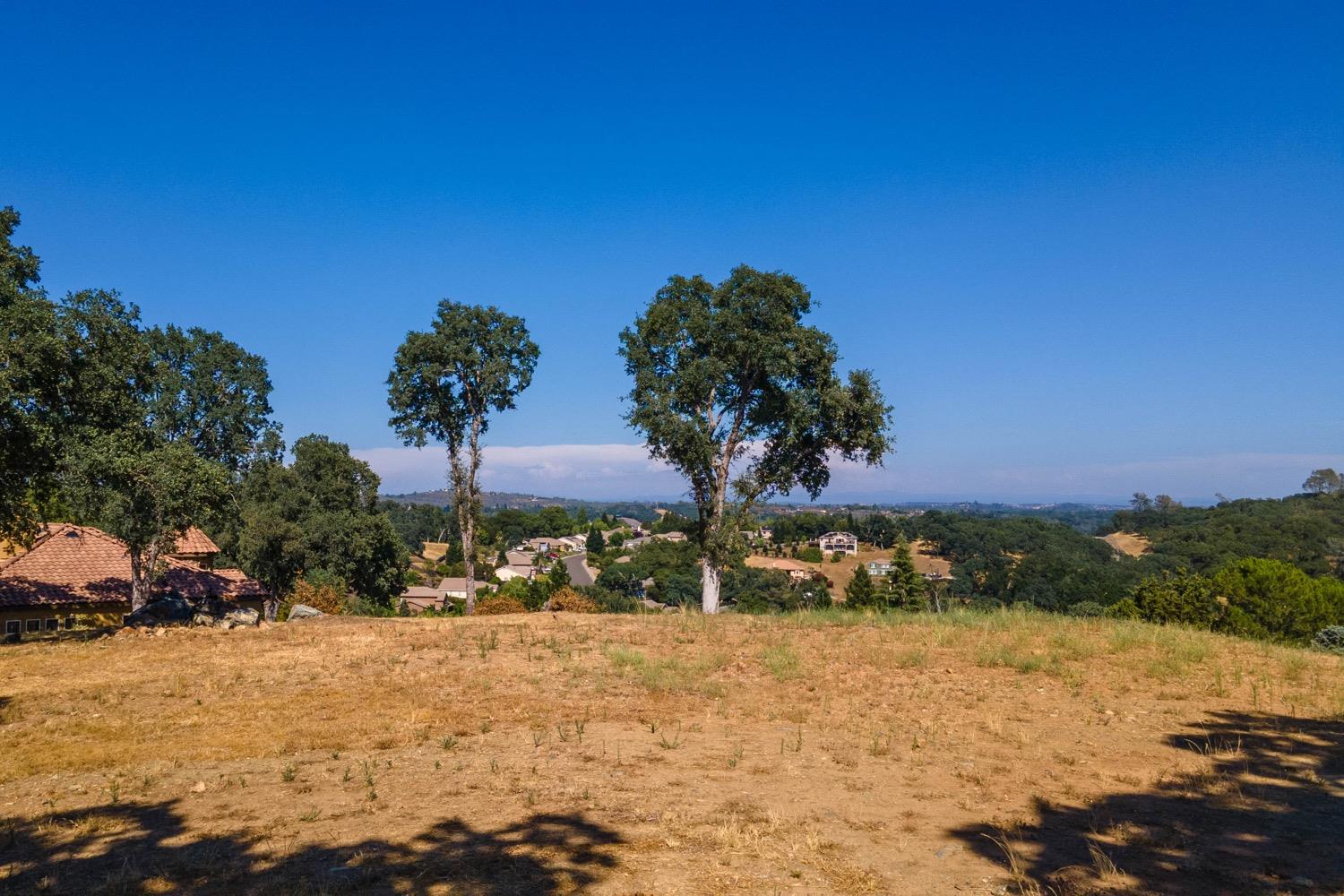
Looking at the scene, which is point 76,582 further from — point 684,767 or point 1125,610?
point 1125,610

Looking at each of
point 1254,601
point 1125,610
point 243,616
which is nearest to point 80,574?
point 243,616

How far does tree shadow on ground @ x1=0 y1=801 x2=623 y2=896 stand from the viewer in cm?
537

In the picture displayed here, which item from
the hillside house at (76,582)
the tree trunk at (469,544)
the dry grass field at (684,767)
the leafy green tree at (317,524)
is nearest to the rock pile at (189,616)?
the dry grass field at (684,767)

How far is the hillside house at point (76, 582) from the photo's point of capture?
2811 centimetres

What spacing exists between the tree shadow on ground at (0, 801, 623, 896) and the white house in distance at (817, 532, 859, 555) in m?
157

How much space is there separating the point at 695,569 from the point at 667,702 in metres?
96.3

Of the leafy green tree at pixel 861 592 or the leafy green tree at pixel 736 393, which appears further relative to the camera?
the leafy green tree at pixel 861 592

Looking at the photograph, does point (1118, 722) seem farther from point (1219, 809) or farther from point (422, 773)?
point (422, 773)

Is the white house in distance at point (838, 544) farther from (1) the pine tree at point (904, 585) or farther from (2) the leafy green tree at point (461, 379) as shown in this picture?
(2) the leafy green tree at point (461, 379)

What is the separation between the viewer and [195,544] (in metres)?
36.6

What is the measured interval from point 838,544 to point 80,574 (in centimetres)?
14680

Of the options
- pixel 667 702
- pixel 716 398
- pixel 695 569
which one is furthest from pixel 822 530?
pixel 667 702

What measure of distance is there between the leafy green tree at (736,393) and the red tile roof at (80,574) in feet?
71.8

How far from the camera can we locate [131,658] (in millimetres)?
14547
